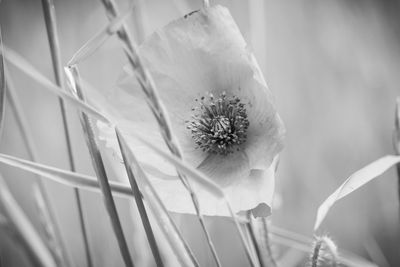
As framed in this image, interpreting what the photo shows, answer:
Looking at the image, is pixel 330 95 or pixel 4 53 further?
pixel 330 95

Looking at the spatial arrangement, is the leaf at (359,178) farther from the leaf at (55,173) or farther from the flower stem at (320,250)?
the leaf at (55,173)

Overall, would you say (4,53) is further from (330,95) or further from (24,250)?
(330,95)

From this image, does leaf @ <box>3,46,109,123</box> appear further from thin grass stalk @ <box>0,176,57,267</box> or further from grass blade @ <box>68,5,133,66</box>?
thin grass stalk @ <box>0,176,57,267</box>

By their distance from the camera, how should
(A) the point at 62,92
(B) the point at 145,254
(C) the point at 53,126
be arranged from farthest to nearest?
(C) the point at 53,126 < (B) the point at 145,254 < (A) the point at 62,92

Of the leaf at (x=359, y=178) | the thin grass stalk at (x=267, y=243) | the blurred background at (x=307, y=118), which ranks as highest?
the leaf at (x=359, y=178)

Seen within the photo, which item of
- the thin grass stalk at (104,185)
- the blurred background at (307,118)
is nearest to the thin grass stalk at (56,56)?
the thin grass stalk at (104,185)

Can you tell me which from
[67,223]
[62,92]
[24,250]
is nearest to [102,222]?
[67,223]

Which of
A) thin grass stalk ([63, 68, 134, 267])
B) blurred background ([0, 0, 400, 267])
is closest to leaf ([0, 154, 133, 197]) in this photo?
thin grass stalk ([63, 68, 134, 267])
